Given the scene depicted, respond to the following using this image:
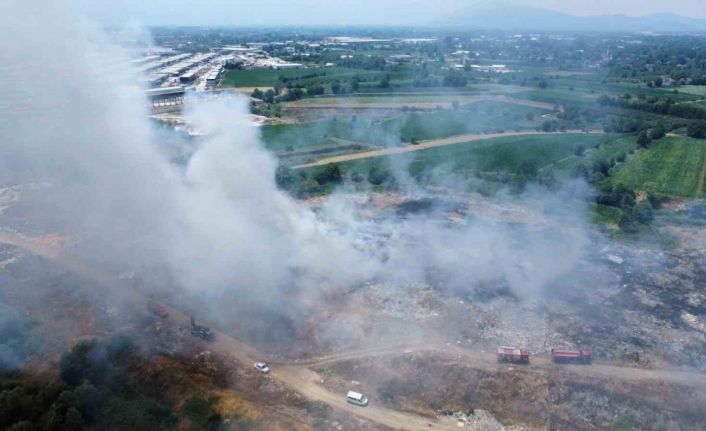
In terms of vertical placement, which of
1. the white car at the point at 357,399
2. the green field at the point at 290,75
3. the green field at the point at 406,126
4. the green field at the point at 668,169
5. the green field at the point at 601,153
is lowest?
the green field at the point at 668,169

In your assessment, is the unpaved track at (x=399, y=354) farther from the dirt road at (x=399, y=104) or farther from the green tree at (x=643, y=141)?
the dirt road at (x=399, y=104)

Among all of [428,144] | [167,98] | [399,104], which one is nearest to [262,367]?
[428,144]

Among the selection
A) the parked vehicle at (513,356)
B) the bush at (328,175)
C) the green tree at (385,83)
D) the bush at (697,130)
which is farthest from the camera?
the green tree at (385,83)

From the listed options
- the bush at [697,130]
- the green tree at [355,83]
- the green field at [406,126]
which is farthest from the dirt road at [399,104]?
the bush at [697,130]

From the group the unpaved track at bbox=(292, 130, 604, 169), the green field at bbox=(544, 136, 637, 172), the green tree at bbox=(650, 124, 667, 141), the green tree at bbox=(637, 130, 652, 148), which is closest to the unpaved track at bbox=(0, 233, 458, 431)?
the unpaved track at bbox=(292, 130, 604, 169)

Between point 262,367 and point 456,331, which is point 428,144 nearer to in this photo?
point 456,331

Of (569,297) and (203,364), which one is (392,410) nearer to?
(203,364)

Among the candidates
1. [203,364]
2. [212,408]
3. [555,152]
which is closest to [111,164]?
[203,364]
